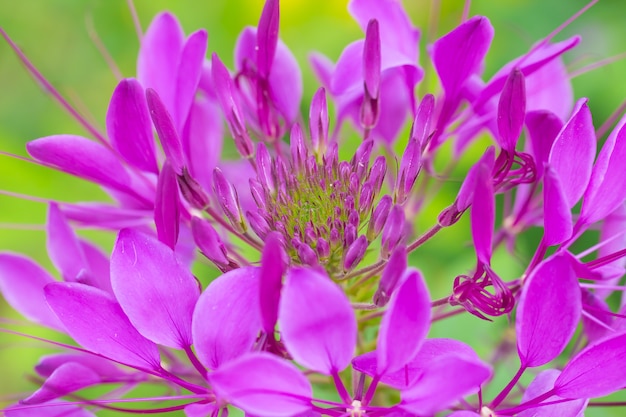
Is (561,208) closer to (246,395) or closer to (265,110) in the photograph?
(246,395)

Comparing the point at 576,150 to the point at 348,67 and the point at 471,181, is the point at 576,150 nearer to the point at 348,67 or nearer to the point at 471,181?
the point at 471,181

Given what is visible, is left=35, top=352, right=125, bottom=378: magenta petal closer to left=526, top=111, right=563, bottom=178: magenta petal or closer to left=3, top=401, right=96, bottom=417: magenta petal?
left=3, top=401, right=96, bottom=417: magenta petal

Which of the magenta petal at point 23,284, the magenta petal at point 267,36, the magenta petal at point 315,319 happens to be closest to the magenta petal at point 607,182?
the magenta petal at point 315,319

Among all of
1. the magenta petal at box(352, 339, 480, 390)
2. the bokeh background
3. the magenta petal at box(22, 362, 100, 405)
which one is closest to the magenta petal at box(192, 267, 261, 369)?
the magenta petal at box(352, 339, 480, 390)

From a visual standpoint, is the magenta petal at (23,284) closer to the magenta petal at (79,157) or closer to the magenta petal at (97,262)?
the magenta petal at (97,262)

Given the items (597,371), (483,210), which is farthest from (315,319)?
(597,371)

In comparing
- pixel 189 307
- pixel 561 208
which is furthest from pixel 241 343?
pixel 561 208
